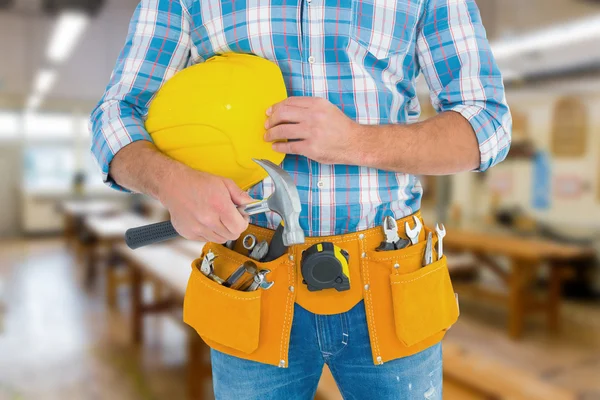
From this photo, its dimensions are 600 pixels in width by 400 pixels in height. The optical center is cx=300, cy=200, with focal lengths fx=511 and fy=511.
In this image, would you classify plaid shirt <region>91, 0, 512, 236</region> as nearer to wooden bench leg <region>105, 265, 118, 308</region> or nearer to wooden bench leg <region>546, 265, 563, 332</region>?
wooden bench leg <region>546, 265, 563, 332</region>

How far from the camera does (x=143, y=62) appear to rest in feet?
2.71

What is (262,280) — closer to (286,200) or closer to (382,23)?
(286,200)

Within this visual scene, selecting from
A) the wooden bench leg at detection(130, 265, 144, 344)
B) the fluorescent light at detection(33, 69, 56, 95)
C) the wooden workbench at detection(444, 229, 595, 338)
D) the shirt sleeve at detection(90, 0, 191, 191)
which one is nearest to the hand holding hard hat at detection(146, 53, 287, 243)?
the shirt sleeve at detection(90, 0, 191, 191)

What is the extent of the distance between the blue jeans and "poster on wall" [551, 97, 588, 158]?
19.5 feet

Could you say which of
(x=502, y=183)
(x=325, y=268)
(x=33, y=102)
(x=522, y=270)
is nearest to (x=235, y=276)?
(x=325, y=268)

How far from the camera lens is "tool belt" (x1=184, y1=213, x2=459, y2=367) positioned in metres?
0.78

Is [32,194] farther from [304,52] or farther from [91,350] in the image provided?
[304,52]

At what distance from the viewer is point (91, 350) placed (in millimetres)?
4004

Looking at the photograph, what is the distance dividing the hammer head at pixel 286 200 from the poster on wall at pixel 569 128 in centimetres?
614

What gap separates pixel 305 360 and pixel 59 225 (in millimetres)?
10777

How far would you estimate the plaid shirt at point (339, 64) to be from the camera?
0.79 meters

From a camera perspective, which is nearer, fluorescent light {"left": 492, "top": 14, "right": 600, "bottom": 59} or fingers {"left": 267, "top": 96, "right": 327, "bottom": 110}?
fingers {"left": 267, "top": 96, "right": 327, "bottom": 110}

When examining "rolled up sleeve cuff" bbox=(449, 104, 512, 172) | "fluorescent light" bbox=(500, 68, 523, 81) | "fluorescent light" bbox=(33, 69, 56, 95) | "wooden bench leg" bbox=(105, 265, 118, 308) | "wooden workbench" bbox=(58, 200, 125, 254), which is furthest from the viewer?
"fluorescent light" bbox=(33, 69, 56, 95)

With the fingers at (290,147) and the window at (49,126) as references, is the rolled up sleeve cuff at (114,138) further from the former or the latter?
the window at (49,126)
